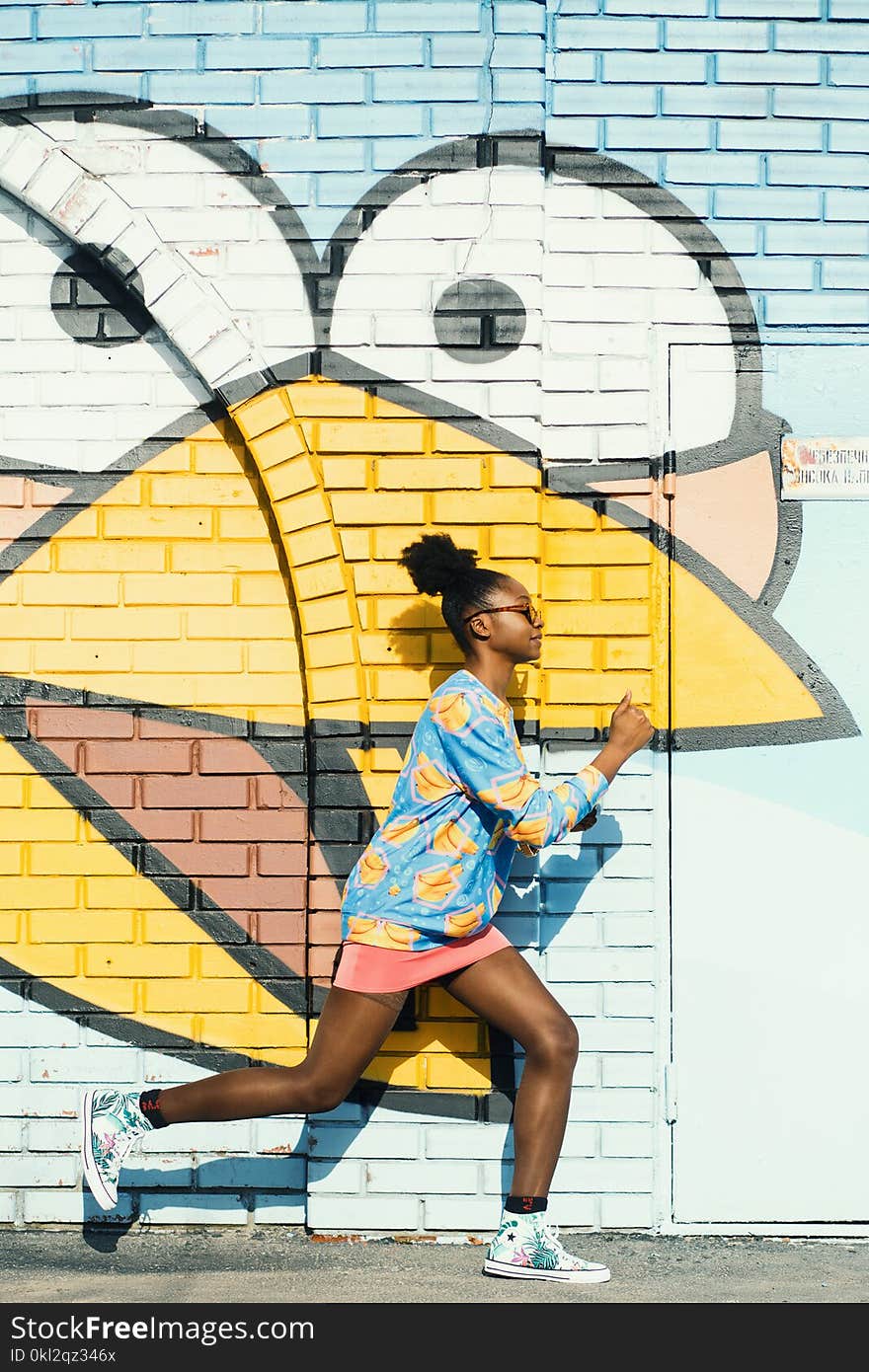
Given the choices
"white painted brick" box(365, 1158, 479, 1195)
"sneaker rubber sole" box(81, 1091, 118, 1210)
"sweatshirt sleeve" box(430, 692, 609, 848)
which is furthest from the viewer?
"white painted brick" box(365, 1158, 479, 1195)

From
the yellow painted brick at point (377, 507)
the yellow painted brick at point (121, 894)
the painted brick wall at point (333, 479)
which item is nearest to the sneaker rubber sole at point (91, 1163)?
the painted brick wall at point (333, 479)

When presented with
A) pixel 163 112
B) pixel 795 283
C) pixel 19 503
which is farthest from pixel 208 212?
pixel 795 283

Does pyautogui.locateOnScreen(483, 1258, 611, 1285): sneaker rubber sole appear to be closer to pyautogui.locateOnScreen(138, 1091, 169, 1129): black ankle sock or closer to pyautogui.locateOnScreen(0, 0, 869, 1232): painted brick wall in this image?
pyautogui.locateOnScreen(0, 0, 869, 1232): painted brick wall

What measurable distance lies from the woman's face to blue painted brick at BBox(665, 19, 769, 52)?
1798 mm

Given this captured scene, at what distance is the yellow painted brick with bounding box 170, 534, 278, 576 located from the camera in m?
4.51

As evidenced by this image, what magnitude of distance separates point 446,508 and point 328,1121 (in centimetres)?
184

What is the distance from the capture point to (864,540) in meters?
4.46

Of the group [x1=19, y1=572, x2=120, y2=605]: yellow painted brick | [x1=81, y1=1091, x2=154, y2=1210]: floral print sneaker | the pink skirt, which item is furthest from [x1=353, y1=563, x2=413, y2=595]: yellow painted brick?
[x1=81, y1=1091, x2=154, y2=1210]: floral print sneaker

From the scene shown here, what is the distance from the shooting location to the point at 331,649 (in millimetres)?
4336

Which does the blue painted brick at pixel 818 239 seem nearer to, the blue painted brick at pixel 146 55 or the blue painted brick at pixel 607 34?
the blue painted brick at pixel 607 34

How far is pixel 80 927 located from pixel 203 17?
280 cm

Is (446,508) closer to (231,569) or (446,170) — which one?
(231,569)

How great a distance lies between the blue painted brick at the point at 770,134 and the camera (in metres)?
4.46

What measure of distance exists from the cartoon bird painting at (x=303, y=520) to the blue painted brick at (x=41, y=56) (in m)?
0.17
